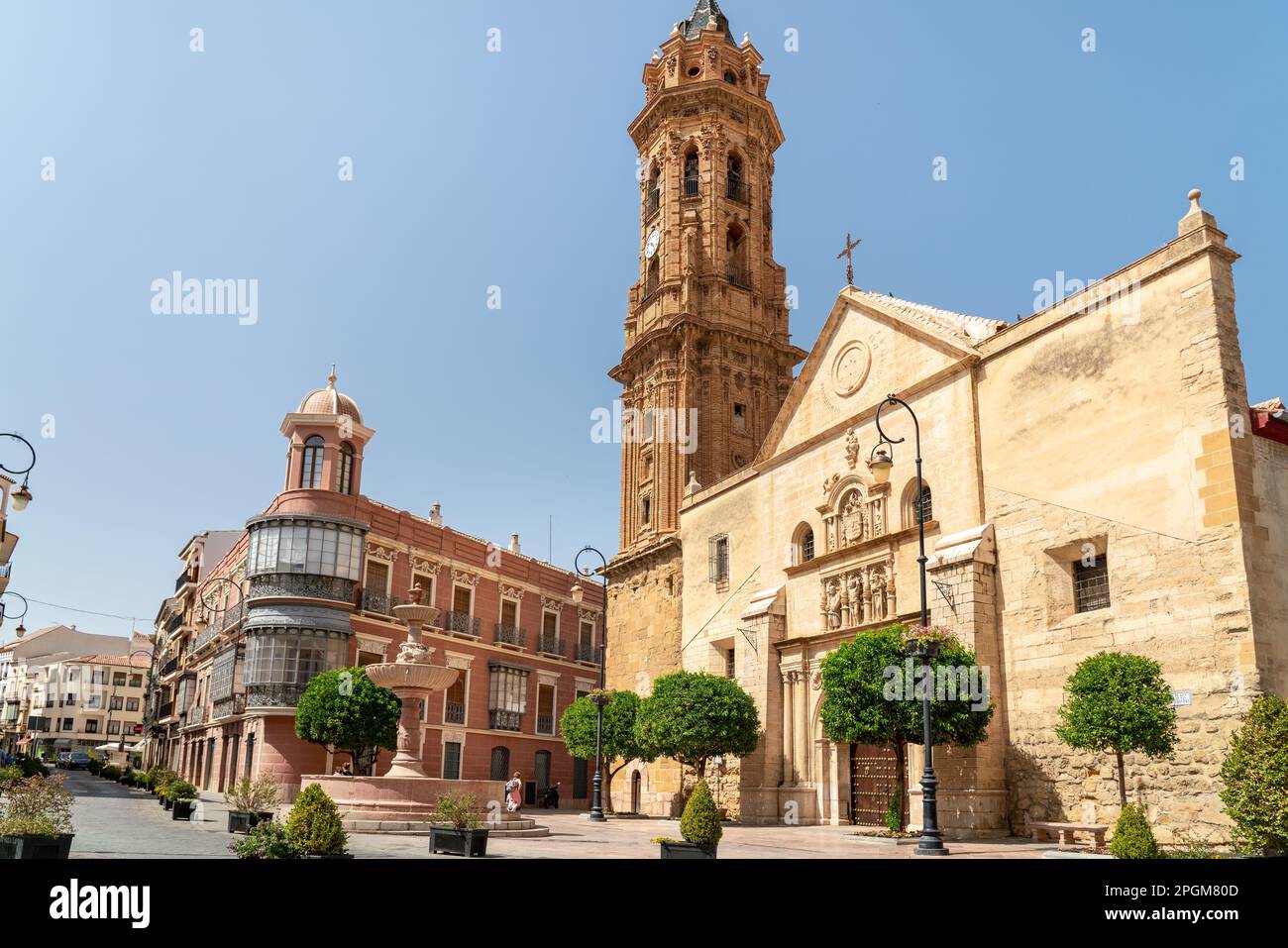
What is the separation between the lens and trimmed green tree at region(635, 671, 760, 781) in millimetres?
25500

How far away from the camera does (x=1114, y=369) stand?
18812 millimetres

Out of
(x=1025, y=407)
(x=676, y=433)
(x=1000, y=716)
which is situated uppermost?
(x=676, y=433)

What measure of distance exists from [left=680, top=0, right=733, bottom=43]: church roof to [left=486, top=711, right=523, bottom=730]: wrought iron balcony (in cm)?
3227

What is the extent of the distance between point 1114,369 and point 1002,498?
359 centimetres

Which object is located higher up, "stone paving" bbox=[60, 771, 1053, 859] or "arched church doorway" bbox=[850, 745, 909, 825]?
"arched church doorway" bbox=[850, 745, 909, 825]

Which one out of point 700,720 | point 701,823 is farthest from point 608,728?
point 701,823

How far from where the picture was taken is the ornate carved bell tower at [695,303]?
1607 inches

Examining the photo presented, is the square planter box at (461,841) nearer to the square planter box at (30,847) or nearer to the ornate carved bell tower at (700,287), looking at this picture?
the square planter box at (30,847)

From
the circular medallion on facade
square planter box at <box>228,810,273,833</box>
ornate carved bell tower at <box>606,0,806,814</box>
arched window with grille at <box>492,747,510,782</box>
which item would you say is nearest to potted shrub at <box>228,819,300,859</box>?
square planter box at <box>228,810,273,833</box>

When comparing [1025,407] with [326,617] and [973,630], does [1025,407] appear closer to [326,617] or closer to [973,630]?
[973,630]

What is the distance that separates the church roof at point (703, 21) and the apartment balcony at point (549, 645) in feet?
94.8

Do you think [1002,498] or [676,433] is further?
[676,433]

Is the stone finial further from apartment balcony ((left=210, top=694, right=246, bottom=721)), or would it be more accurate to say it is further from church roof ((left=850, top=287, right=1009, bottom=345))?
apartment balcony ((left=210, top=694, right=246, bottom=721))
